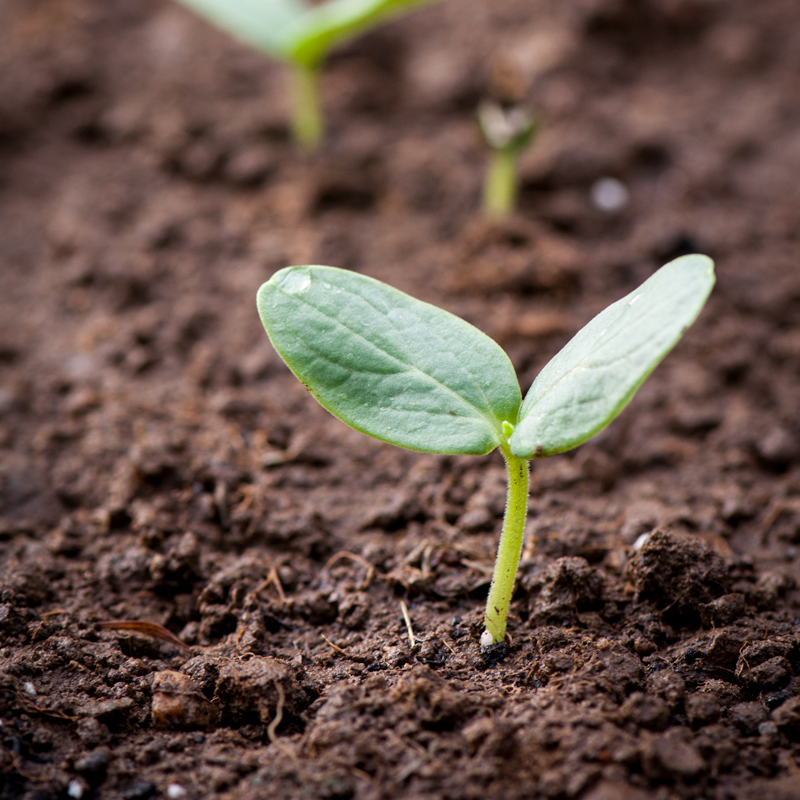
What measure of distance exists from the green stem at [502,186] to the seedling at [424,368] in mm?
1023

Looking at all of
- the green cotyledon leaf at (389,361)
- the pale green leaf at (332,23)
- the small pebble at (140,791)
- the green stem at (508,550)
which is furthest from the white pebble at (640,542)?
the pale green leaf at (332,23)

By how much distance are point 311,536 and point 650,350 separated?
27.5 inches

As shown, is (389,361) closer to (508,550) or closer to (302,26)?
(508,550)

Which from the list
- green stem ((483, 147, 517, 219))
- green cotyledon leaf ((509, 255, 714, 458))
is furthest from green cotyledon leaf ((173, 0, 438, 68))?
green cotyledon leaf ((509, 255, 714, 458))

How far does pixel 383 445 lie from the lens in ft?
5.15

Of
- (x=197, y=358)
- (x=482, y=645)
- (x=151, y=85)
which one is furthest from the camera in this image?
(x=151, y=85)

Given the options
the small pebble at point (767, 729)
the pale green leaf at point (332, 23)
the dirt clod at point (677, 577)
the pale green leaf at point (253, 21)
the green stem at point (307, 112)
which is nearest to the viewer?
the small pebble at point (767, 729)

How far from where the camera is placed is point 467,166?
7.18ft

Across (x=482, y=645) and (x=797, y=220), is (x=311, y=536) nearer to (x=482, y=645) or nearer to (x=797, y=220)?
(x=482, y=645)

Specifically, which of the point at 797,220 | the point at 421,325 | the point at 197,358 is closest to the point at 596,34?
the point at 797,220

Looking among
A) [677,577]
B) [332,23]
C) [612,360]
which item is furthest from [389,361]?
[332,23]

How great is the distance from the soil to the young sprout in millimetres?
66

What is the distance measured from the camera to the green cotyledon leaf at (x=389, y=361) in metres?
0.98

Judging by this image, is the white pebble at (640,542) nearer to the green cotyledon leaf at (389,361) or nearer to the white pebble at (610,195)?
the green cotyledon leaf at (389,361)
